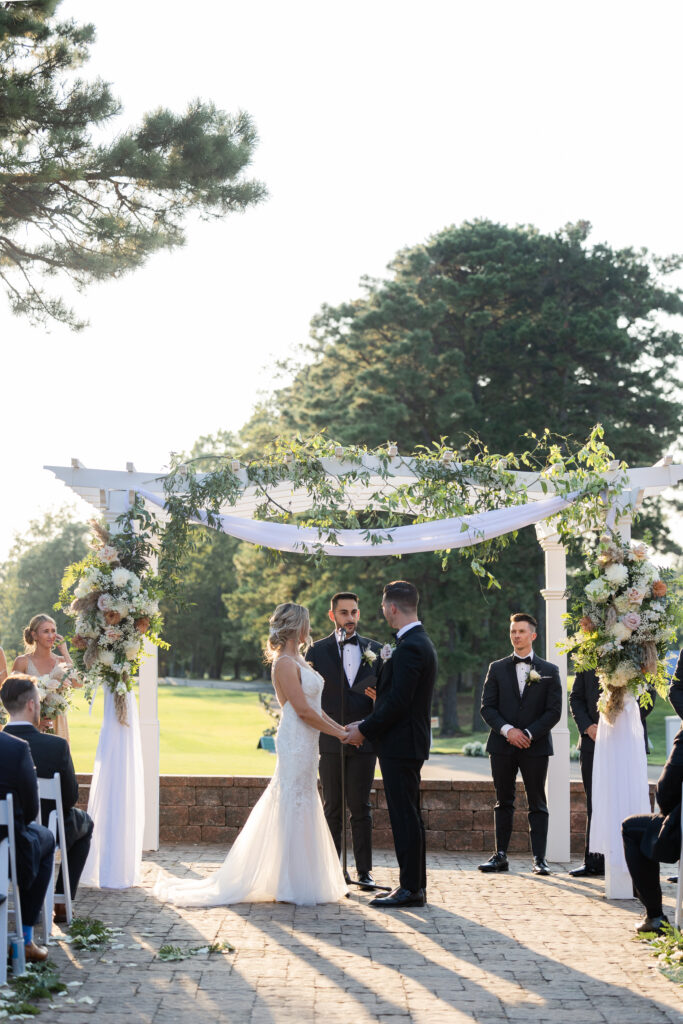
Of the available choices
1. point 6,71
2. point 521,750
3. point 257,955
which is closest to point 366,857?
point 521,750

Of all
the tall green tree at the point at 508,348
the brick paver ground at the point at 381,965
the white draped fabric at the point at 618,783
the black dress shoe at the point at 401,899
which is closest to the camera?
the brick paver ground at the point at 381,965

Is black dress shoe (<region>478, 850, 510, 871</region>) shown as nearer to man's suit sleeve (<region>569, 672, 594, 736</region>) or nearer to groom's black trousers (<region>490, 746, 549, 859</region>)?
groom's black trousers (<region>490, 746, 549, 859</region>)

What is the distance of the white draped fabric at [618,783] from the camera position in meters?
7.88

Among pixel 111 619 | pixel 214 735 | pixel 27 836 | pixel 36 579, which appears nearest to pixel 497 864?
pixel 111 619

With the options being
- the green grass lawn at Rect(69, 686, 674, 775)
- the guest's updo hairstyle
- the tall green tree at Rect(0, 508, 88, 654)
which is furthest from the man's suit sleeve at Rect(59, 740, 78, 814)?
the tall green tree at Rect(0, 508, 88, 654)

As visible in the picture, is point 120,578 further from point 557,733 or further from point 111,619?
point 557,733

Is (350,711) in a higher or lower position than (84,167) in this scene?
lower

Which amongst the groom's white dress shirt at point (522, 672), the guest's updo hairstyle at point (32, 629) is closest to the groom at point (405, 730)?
the groom's white dress shirt at point (522, 672)

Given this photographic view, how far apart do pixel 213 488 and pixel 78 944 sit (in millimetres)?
3636

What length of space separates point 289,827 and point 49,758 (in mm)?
1732

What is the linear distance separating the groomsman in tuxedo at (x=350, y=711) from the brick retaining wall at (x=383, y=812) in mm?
1487

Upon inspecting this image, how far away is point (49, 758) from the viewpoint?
21.5 ft

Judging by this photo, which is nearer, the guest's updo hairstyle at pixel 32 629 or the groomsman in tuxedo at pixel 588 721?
the groomsman in tuxedo at pixel 588 721

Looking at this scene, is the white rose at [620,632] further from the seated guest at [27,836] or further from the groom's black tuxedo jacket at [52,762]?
the seated guest at [27,836]
